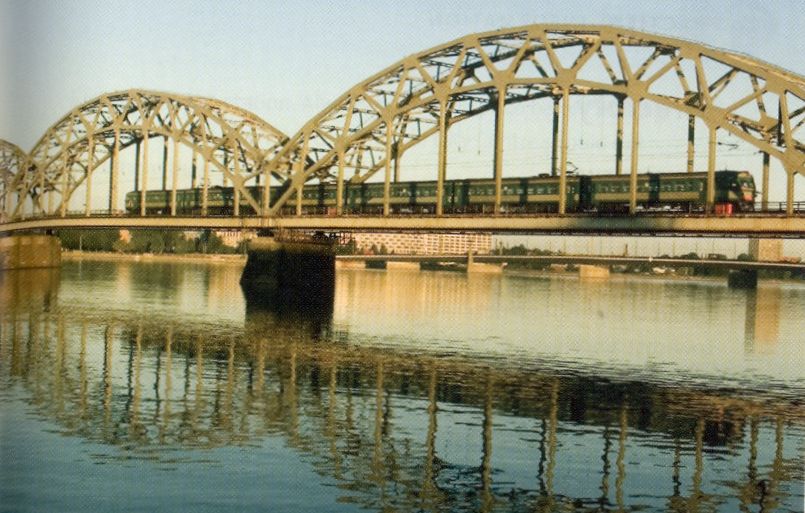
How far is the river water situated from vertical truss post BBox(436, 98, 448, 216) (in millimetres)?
19453

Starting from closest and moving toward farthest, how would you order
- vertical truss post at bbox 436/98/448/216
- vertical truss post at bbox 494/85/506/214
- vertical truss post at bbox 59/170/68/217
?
vertical truss post at bbox 494/85/506/214, vertical truss post at bbox 436/98/448/216, vertical truss post at bbox 59/170/68/217

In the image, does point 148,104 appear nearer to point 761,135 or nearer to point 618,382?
point 761,135

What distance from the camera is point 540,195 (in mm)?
76500

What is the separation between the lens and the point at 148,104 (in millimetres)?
111750

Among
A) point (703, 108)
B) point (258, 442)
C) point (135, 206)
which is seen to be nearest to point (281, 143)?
point (135, 206)

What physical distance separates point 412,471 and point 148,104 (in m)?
93.9

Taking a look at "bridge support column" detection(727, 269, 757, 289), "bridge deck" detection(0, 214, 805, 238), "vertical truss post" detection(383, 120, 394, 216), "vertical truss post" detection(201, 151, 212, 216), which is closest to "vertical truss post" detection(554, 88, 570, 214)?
"bridge deck" detection(0, 214, 805, 238)

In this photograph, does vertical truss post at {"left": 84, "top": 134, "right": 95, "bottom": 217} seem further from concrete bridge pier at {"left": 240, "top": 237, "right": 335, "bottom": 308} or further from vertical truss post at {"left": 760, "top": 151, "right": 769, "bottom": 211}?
vertical truss post at {"left": 760, "top": 151, "right": 769, "bottom": 211}

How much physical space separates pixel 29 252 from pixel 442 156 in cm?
6964

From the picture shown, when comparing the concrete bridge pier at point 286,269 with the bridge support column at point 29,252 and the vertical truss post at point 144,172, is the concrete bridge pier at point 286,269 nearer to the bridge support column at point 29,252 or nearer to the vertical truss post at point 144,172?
the vertical truss post at point 144,172

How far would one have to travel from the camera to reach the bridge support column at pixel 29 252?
422 feet

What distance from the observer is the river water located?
2252cm

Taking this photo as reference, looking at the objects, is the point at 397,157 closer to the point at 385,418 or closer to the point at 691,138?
the point at 691,138

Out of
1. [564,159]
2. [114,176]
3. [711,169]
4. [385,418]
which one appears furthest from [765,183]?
[114,176]
